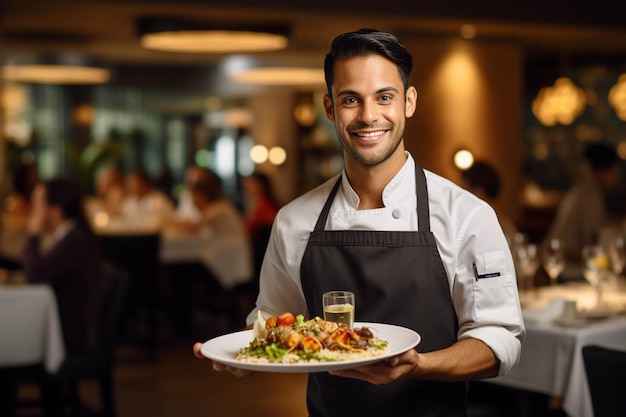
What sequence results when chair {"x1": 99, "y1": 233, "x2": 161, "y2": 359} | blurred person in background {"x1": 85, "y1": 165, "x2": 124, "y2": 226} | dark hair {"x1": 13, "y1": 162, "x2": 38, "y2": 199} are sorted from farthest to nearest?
blurred person in background {"x1": 85, "y1": 165, "x2": 124, "y2": 226} < dark hair {"x1": 13, "y1": 162, "x2": 38, "y2": 199} < chair {"x1": 99, "y1": 233, "x2": 161, "y2": 359}

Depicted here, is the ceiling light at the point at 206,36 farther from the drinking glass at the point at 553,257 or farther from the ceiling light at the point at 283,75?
the drinking glass at the point at 553,257

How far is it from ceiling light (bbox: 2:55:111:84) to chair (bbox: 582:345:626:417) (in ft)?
29.2

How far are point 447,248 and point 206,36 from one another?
6664mm

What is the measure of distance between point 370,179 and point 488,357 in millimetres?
455

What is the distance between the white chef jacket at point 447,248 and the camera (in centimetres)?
185

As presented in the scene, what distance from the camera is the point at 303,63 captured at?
40.1 ft

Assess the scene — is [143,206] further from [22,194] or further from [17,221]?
[17,221]

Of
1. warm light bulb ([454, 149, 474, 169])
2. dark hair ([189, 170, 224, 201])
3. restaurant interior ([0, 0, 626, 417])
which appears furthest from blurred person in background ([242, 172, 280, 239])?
warm light bulb ([454, 149, 474, 169])

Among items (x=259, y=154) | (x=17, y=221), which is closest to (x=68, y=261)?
(x=17, y=221)

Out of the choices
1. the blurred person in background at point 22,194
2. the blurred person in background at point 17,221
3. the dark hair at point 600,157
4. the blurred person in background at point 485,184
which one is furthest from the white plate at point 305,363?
the blurred person in background at point 22,194

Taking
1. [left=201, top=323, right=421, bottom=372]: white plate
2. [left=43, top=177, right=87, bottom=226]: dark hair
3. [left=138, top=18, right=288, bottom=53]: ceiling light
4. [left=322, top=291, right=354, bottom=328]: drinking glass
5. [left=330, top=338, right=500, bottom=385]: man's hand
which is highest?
[left=138, top=18, right=288, bottom=53]: ceiling light

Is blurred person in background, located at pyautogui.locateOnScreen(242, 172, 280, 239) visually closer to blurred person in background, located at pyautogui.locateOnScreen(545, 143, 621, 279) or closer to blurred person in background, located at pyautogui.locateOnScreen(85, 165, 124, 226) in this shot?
blurred person in background, located at pyautogui.locateOnScreen(85, 165, 124, 226)

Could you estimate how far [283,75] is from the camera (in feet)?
40.2

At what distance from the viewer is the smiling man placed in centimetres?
185
